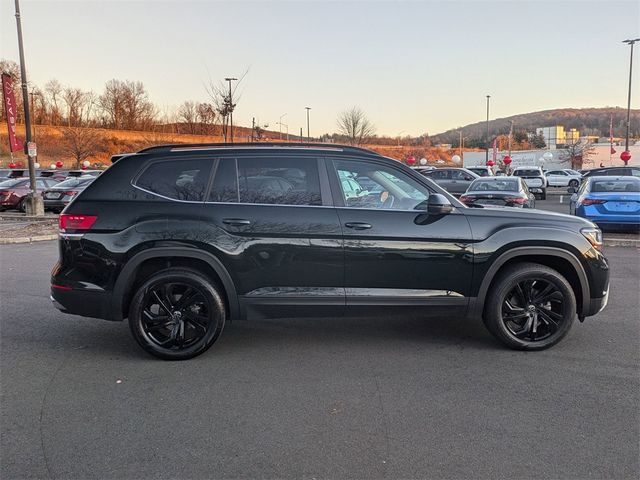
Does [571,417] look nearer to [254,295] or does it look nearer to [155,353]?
[254,295]

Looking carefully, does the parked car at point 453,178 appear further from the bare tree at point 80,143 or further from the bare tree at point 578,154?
the bare tree at point 80,143

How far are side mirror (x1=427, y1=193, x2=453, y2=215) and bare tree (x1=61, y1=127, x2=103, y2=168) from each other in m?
62.9

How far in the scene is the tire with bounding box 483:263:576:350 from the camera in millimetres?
4758

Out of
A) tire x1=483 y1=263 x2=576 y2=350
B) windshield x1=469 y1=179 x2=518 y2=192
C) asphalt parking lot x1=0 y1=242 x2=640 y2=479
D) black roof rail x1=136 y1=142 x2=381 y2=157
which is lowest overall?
asphalt parking lot x1=0 y1=242 x2=640 y2=479

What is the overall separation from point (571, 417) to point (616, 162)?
82505mm

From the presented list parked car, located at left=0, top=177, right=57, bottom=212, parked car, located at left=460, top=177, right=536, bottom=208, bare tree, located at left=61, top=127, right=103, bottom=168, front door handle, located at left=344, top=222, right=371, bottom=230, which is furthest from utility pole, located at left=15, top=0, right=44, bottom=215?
bare tree, located at left=61, top=127, right=103, bottom=168

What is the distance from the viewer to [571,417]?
3.55 m

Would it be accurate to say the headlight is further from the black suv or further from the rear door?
the rear door

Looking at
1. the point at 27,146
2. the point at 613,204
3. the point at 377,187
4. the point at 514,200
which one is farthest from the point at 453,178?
the point at 377,187

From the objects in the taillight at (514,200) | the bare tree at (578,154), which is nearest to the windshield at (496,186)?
the taillight at (514,200)

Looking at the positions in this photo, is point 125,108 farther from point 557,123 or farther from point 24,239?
point 557,123

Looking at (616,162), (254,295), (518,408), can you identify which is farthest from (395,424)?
(616,162)

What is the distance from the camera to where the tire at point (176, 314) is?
4.57 meters

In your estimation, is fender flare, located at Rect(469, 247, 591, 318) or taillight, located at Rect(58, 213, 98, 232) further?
fender flare, located at Rect(469, 247, 591, 318)
